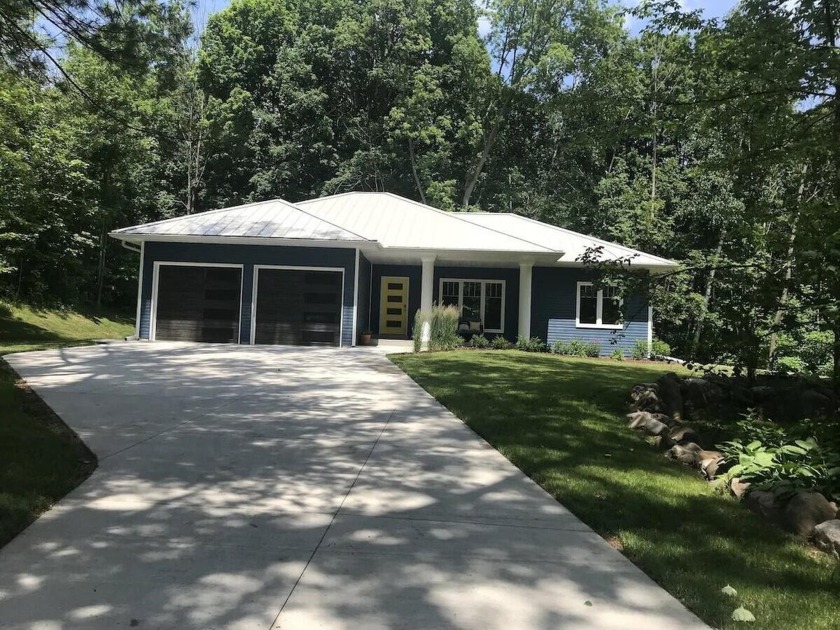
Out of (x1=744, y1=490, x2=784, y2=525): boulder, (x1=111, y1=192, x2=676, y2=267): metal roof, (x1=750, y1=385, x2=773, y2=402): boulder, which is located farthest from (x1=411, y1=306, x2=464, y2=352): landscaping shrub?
(x1=744, y1=490, x2=784, y2=525): boulder

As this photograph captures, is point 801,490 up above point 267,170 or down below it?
below

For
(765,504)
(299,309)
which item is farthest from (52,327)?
(765,504)

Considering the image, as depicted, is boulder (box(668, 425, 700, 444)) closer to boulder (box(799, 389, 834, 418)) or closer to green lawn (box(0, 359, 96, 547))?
boulder (box(799, 389, 834, 418))

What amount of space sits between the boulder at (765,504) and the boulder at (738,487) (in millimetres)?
102

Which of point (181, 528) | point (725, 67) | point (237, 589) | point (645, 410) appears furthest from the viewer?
point (725, 67)

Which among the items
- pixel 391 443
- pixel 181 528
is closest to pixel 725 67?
pixel 391 443

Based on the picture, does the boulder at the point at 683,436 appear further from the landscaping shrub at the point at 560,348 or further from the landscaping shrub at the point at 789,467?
the landscaping shrub at the point at 560,348

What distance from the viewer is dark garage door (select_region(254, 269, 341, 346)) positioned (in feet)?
56.0

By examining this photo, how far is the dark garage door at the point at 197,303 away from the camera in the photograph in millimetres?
17047

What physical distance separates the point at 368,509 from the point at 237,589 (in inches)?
52.3

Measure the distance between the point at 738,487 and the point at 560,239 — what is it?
16.4 m

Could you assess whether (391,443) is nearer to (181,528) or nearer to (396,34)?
(181,528)

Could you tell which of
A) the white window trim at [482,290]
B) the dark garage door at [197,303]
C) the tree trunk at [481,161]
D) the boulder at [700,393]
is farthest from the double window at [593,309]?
the tree trunk at [481,161]

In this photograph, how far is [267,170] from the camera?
3262 cm
